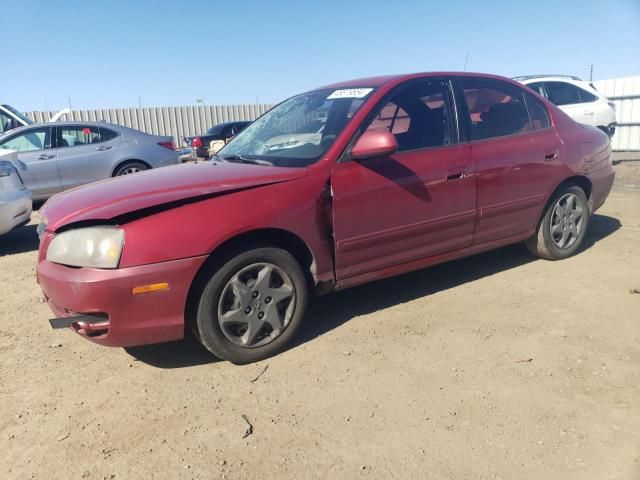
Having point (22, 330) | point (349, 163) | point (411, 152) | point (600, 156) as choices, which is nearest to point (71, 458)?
point (22, 330)

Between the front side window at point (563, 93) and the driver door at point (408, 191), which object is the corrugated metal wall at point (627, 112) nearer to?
the front side window at point (563, 93)

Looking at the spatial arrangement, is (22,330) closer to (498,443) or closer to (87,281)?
(87,281)

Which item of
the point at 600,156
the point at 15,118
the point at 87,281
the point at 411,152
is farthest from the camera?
the point at 15,118

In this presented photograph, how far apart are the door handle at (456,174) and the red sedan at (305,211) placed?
0.01m

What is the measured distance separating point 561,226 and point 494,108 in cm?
130

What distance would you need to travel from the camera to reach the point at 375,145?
3.30 meters

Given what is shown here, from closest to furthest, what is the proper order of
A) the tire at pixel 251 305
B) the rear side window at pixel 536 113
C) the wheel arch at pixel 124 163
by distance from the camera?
the tire at pixel 251 305 → the rear side window at pixel 536 113 → the wheel arch at pixel 124 163

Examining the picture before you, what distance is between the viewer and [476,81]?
13.9ft

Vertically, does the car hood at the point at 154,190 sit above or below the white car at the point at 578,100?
below

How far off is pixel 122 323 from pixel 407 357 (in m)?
1.63

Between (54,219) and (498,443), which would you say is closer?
(498,443)

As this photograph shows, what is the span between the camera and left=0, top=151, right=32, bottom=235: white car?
19.6 feet

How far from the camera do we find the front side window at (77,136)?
342 inches

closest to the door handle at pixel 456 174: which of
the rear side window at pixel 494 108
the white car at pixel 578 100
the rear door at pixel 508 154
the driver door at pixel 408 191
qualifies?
the driver door at pixel 408 191
